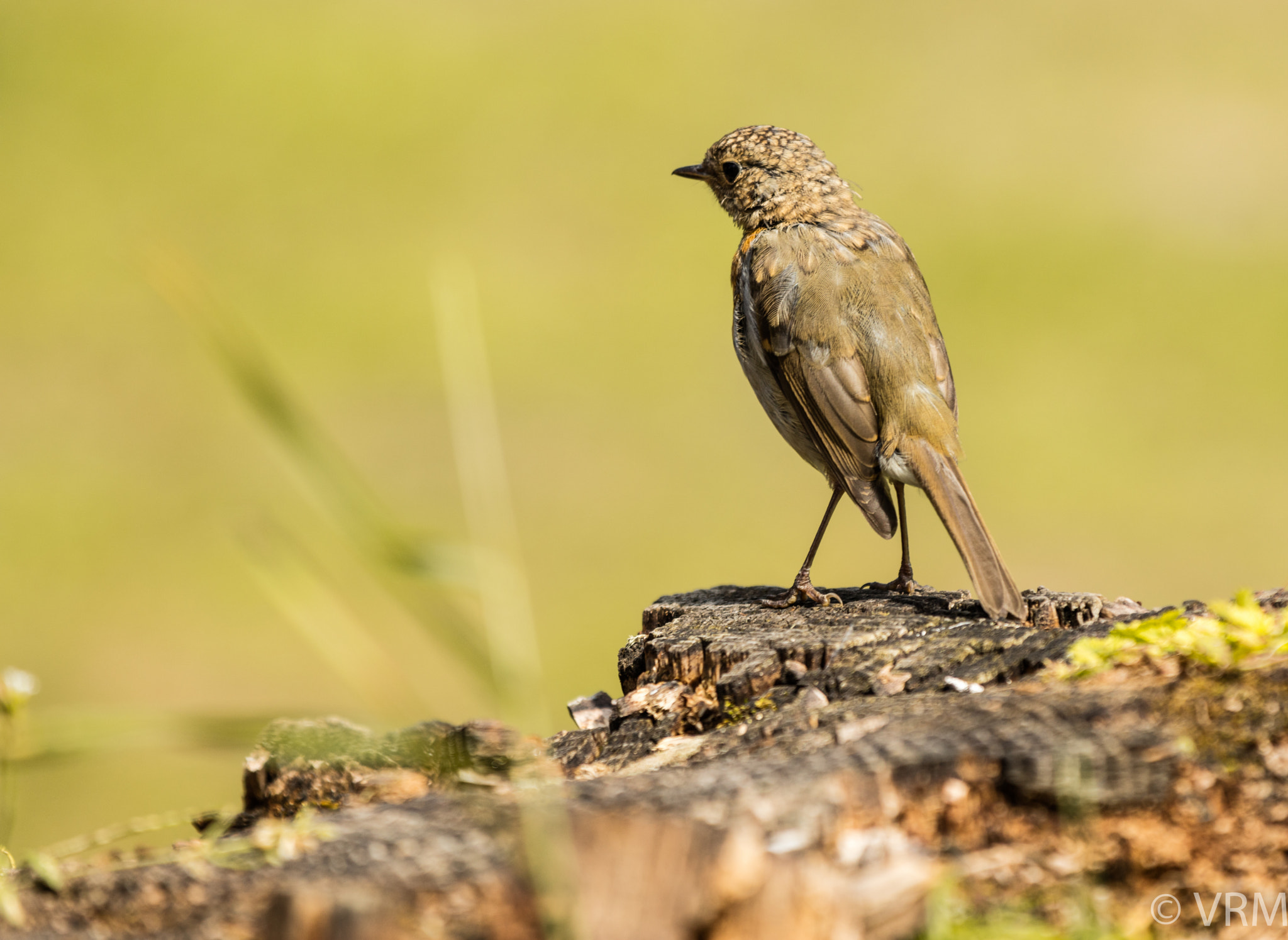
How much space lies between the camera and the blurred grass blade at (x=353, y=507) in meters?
1.55

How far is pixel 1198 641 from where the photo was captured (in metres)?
2.53

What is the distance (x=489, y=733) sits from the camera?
→ 2.91 metres

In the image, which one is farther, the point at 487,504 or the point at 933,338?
the point at 933,338

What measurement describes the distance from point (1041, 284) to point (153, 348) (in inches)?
523

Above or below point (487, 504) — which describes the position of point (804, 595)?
above

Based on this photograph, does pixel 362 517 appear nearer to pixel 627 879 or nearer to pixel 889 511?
pixel 627 879

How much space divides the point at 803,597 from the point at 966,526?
24.1 inches

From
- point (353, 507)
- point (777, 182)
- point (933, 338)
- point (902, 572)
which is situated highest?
point (777, 182)

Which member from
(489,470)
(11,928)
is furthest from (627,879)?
(11,928)

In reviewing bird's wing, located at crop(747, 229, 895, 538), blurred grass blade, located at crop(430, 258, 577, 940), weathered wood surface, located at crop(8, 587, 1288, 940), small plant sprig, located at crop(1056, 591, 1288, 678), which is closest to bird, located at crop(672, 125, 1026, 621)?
bird's wing, located at crop(747, 229, 895, 538)

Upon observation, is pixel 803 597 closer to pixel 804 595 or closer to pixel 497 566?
pixel 804 595

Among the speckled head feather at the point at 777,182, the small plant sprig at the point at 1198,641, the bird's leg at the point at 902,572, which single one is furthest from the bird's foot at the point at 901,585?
the small plant sprig at the point at 1198,641
